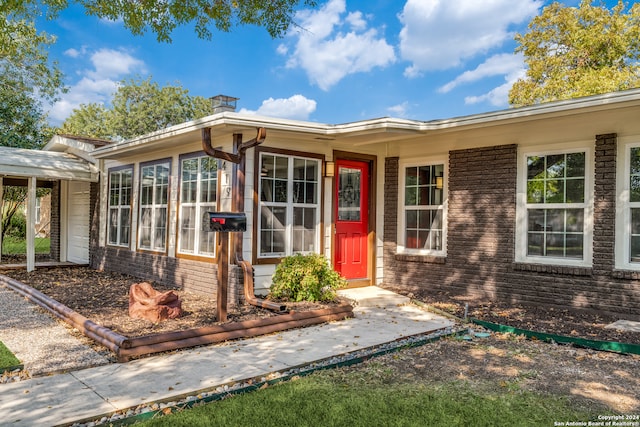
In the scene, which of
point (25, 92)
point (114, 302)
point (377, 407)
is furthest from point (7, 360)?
point (25, 92)

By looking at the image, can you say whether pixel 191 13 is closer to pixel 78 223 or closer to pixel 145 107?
pixel 78 223

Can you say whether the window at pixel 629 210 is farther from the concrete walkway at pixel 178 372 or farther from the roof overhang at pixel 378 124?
the concrete walkway at pixel 178 372

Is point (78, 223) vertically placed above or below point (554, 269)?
above

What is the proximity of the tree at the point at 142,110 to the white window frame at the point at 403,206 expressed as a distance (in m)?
26.9

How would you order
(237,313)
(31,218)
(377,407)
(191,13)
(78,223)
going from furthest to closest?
1. (78,223)
2. (31,218)
3. (191,13)
4. (237,313)
5. (377,407)

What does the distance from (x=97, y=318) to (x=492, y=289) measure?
5699 mm

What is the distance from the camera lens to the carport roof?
9.70 meters

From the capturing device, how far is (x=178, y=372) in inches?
154

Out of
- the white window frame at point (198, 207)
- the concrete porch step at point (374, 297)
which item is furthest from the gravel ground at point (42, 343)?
the concrete porch step at point (374, 297)

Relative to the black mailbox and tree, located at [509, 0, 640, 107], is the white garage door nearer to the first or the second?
the black mailbox

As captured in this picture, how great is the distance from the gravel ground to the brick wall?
534cm

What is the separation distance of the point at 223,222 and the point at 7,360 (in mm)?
2392

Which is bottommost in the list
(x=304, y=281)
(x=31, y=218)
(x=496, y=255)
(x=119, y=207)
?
(x=304, y=281)

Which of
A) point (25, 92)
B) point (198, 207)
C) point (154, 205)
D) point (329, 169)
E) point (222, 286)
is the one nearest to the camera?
point (222, 286)
